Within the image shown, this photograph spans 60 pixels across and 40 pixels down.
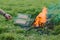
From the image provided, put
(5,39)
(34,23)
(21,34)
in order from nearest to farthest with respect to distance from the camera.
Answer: (5,39) < (21,34) < (34,23)

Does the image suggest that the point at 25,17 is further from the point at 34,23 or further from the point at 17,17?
the point at 34,23

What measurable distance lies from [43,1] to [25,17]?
3.58 meters

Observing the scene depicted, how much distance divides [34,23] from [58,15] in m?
0.74

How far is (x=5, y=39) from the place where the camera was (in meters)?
7.55

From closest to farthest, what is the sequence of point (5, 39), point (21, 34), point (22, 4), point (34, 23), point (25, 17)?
point (5, 39), point (21, 34), point (34, 23), point (25, 17), point (22, 4)

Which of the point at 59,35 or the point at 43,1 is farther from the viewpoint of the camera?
the point at 43,1

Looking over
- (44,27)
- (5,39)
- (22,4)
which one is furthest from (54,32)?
(22,4)

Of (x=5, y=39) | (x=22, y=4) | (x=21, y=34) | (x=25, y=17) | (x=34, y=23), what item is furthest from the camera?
(x=22, y=4)

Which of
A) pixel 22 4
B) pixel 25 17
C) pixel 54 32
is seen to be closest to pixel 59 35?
pixel 54 32

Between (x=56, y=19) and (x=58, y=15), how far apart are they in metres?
0.24

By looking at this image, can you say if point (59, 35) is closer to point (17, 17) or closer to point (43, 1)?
point (17, 17)

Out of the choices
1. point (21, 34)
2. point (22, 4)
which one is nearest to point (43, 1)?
point (22, 4)

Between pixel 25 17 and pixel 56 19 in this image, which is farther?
pixel 25 17

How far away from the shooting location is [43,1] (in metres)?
13.1
